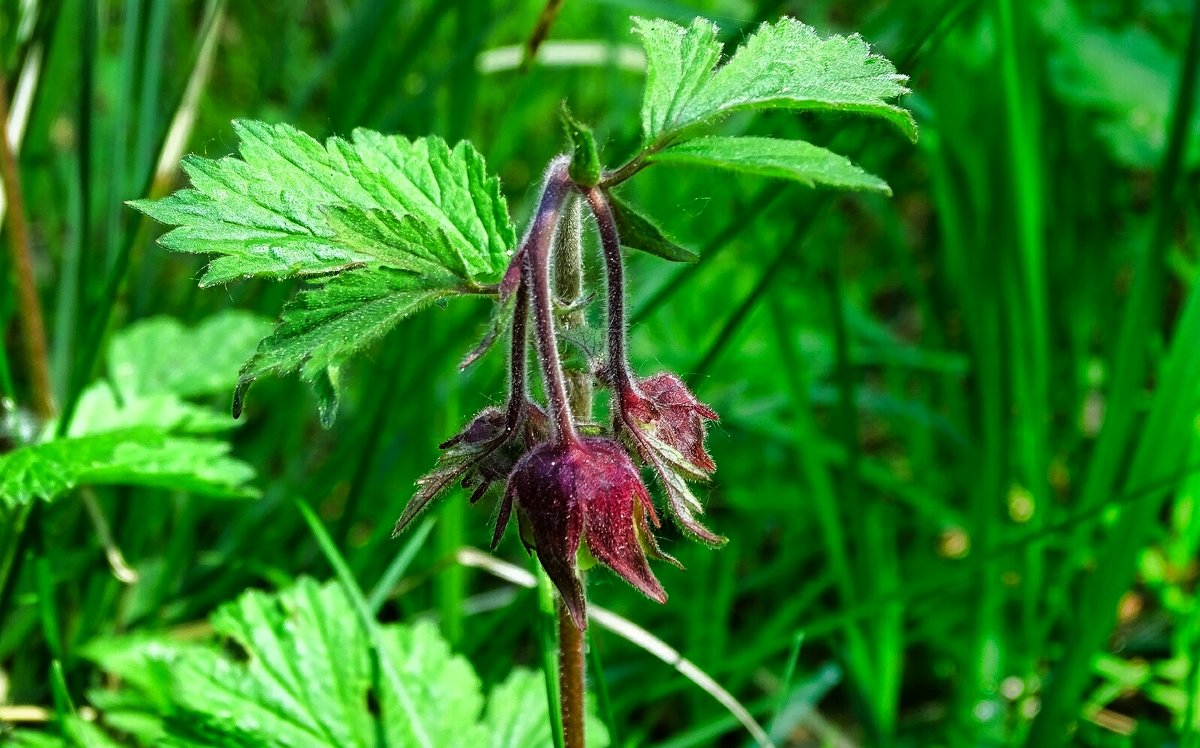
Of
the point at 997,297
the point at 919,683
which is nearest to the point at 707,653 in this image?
the point at 919,683

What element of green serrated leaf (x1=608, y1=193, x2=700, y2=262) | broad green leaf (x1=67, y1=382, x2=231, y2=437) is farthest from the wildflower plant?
broad green leaf (x1=67, y1=382, x2=231, y2=437)

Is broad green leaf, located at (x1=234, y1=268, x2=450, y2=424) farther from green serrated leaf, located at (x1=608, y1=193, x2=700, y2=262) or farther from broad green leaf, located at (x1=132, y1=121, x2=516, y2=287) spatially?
green serrated leaf, located at (x1=608, y1=193, x2=700, y2=262)

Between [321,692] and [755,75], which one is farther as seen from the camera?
[321,692]

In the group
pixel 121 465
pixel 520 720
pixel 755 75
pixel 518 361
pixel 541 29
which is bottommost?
pixel 520 720

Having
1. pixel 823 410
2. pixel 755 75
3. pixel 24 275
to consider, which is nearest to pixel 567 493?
pixel 755 75

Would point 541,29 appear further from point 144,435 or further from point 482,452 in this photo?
point 482,452
